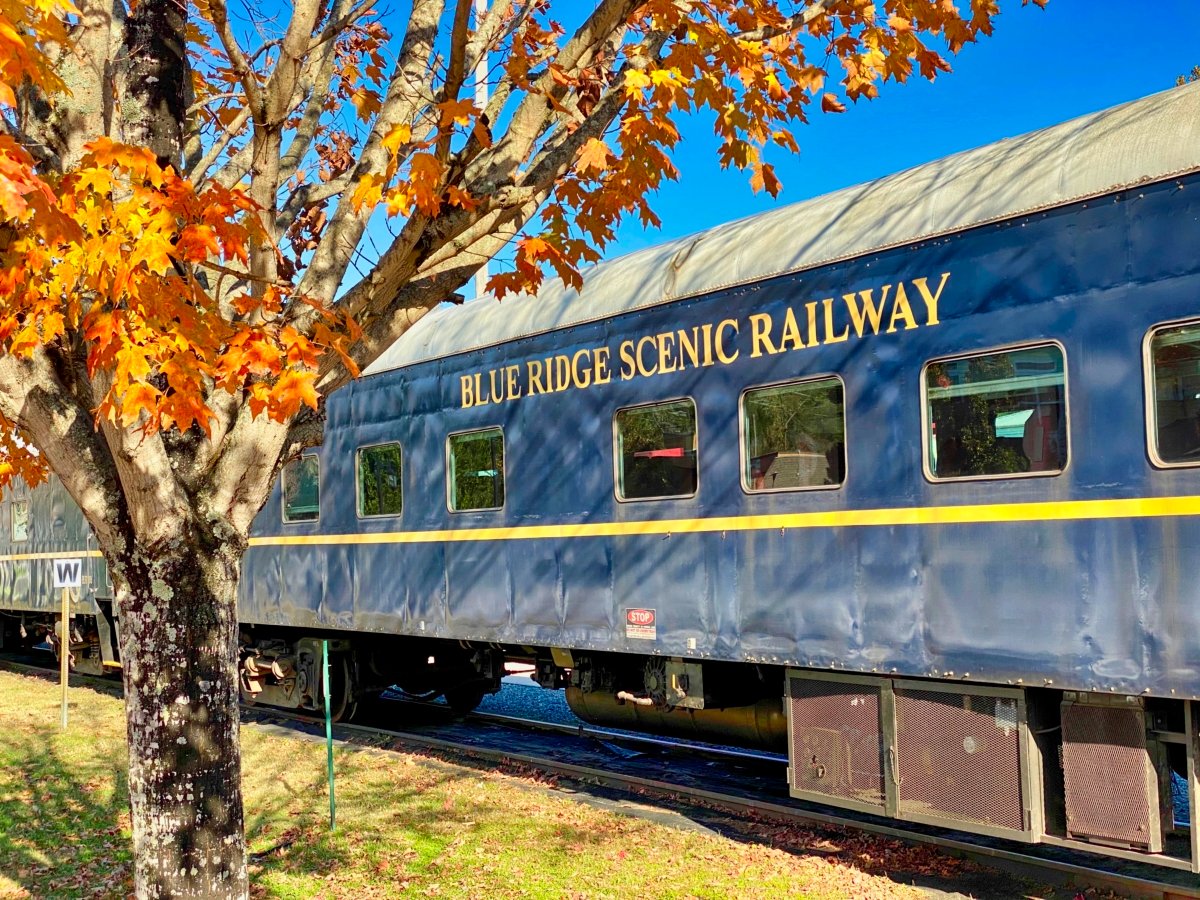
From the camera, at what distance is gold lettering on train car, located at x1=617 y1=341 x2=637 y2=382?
8.01 m

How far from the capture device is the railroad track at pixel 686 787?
243 inches

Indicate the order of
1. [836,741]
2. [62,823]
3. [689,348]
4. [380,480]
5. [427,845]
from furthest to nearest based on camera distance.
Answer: [380,480]
[62,823]
[689,348]
[427,845]
[836,741]

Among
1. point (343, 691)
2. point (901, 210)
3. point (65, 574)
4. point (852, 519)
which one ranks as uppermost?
point (901, 210)

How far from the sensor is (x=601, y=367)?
8.27m

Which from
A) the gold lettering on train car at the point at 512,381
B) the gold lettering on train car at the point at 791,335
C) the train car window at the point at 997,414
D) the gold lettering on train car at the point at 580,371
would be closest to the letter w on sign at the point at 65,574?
the gold lettering on train car at the point at 512,381

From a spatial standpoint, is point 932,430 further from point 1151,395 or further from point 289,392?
point 289,392

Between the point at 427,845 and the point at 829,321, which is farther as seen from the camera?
the point at 427,845

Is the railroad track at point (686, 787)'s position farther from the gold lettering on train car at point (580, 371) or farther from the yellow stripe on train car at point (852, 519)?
the gold lettering on train car at point (580, 371)

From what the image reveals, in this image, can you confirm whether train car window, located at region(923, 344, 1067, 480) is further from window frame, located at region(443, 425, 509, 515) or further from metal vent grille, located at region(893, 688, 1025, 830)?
window frame, located at region(443, 425, 509, 515)

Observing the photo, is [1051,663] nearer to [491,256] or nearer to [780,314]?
[780,314]

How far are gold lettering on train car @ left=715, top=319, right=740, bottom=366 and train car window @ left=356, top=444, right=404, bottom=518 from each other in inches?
153

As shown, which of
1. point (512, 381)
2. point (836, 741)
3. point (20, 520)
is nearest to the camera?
point (836, 741)

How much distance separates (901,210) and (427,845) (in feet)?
15.9

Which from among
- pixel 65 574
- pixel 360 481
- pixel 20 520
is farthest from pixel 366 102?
pixel 20 520
